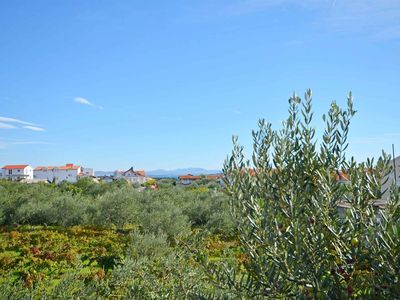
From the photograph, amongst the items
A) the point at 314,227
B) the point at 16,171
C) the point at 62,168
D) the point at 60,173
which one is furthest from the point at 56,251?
the point at 16,171

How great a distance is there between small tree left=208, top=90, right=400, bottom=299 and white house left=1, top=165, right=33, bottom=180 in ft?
405

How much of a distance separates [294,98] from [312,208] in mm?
967

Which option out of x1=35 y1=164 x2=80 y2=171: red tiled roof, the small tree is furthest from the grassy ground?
x1=35 y1=164 x2=80 y2=171: red tiled roof

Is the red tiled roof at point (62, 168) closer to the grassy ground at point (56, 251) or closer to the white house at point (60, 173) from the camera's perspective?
the white house at point (60, 173)

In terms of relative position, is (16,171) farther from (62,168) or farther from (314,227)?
(314,227)

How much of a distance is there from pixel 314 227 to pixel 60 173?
407 ft

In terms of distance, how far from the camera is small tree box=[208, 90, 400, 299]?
237 cm

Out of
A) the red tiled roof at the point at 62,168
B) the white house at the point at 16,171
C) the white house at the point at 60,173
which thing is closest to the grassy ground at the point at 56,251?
the white house at the point at 60,173

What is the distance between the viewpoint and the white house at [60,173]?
117250 millimetres

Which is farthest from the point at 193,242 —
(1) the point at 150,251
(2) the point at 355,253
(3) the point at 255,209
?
(1) the point at 150,251

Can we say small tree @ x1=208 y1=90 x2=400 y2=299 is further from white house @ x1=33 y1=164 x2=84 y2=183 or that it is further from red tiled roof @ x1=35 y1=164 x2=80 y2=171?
red tiled roof @ x1=35 y1=164 x2=80 y2=171

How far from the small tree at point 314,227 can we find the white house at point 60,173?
381 ft

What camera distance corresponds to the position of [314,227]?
257 cm

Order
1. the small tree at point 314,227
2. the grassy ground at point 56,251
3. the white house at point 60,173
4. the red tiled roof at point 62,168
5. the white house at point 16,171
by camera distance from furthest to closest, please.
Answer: the red tiled roof at point 62,168
the white house at point 60,173
the white house at point 16,171
the grassy ground at point 56,251
the small tree at point 314,227
